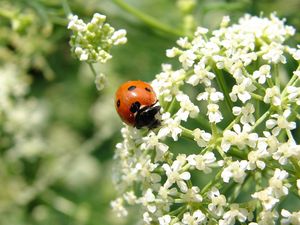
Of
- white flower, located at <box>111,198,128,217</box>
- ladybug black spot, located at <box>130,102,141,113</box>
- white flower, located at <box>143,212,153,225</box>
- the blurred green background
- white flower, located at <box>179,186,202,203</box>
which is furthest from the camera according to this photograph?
the blurred green background

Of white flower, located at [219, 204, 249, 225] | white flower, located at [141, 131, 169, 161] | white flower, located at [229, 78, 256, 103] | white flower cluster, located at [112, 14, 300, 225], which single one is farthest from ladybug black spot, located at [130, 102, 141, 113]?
white flower, located at [219, 204, 249, 225]

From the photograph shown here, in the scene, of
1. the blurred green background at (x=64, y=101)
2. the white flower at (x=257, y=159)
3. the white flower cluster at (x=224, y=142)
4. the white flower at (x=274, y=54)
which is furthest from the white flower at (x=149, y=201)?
the blurred green background at (x=64, y=101)

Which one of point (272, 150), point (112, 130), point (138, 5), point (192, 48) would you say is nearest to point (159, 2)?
point (138, 5)

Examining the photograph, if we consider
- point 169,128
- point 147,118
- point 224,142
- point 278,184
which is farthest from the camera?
point 147,118

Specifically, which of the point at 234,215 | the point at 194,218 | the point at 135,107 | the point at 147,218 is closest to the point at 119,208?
the point at 147,218

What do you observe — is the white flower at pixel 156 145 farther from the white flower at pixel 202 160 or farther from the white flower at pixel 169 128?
the white flower at pixel 202 160

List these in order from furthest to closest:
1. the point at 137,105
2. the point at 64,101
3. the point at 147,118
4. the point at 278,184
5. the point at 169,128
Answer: the point at 64,101 < the point at 137,105 < the point at 147,118 < the point at 169,128 < the point at 278,184

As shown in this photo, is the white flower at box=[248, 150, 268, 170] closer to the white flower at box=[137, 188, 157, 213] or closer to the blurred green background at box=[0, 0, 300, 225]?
the white flower at box=[137, 188, 157, 213]

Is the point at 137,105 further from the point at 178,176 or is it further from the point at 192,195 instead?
the point at 192,195
